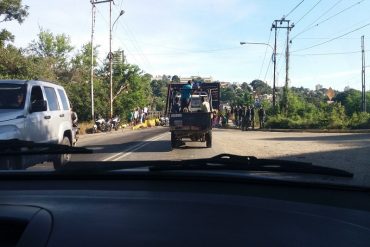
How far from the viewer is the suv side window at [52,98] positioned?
11578mm

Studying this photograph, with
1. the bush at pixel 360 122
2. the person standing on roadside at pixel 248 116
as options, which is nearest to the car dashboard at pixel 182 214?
the bush at pixel 360 122

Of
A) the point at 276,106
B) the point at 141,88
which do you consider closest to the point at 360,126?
the point at 276,106

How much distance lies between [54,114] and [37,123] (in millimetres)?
1014

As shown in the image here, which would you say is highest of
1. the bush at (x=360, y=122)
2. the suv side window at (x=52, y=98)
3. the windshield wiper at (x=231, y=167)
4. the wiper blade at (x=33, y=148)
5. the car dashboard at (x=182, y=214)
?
the suv side window at (x=52, y=98)

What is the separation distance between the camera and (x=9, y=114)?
9.66 meters

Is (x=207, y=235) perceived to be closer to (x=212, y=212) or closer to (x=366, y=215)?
(x=212, y=212)

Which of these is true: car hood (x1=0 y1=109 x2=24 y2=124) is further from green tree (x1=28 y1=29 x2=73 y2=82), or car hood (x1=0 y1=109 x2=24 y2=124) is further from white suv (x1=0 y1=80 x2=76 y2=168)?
green tree (x1=28 y1=29 x2=73 y2=82)

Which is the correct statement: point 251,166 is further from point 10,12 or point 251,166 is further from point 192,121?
point 10,12

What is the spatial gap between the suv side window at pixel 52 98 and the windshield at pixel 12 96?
1.00m

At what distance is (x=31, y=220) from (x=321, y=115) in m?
38.2

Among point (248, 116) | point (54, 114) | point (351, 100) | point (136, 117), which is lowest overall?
point (136, 117)

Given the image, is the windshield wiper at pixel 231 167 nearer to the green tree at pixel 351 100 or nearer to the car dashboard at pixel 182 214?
the car dashboard at pixel 182 214

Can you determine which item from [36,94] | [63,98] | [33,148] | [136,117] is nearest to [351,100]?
[136,117]

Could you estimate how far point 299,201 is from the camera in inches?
106
